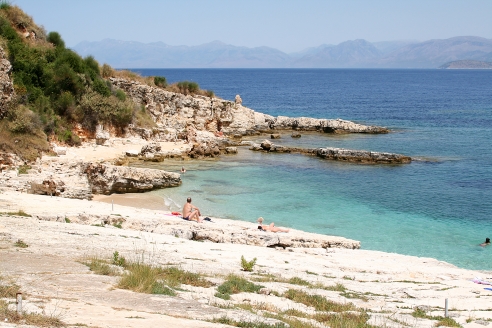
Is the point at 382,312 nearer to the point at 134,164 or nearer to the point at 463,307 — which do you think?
the point at 463,307

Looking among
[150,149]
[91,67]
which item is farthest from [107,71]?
[150,149]

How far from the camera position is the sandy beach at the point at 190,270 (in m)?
7.74

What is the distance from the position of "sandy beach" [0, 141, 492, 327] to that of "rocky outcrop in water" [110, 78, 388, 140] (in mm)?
25903

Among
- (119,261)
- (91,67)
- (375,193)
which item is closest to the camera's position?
(119,261)

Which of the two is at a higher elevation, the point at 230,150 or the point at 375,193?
the point at 230,150

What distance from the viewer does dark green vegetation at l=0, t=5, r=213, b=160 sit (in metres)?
28.0

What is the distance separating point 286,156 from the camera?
39.6m

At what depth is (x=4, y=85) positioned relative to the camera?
25.5 m

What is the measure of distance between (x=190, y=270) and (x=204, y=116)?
37.1 m

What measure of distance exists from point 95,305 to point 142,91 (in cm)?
3864

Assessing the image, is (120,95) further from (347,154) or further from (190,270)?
(190,270)

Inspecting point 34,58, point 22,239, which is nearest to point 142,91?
point 34,58

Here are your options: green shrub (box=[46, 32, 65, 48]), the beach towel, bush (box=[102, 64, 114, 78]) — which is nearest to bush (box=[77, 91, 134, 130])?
green shrub (box=[46, 32, 65, 48])

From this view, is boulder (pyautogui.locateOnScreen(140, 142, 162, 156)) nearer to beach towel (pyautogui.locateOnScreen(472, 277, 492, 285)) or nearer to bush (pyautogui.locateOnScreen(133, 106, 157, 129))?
bush (pyautogui.locateOnScreen(133, 106, 157, 129))
